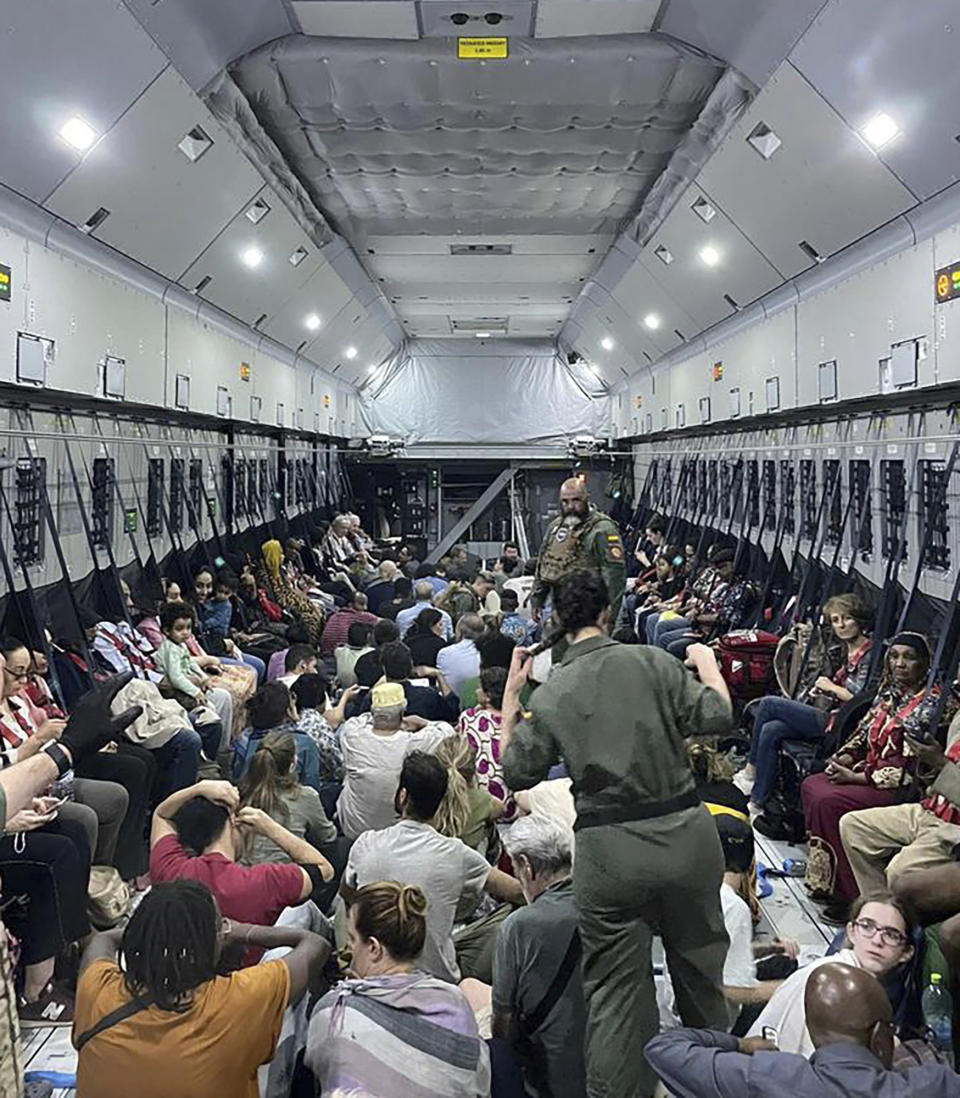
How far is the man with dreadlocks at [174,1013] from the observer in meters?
2.23

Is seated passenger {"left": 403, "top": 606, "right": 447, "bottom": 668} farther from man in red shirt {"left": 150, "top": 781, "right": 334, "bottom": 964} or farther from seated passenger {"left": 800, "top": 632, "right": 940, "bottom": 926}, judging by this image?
man in red shirt {"left": 150, "top": 781, "right": 334, "bottom": 964}

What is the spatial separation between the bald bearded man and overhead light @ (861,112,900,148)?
4.57 meters

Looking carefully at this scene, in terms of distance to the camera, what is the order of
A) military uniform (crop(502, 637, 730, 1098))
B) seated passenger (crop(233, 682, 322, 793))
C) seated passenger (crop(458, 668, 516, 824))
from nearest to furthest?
military uniform (crop(502, 637, 730, 1098)), seated passenger (crop(458, 668, 516, 824)), seated passenger (crop(233, 682, 322, 793))

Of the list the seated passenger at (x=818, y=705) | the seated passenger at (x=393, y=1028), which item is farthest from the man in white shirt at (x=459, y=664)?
the seated passenger at (x=393, y=1028)

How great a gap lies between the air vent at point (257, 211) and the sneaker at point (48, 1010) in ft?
21.1

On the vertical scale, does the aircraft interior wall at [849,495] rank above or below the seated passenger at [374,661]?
above

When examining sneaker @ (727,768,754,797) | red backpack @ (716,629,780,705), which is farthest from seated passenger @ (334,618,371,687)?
sneaker @ (727,768,754,797)

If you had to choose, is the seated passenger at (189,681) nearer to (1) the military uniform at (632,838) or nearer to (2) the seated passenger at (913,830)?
(2) the seated passenger at (913,830)

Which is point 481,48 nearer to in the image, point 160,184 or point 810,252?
point 160,184

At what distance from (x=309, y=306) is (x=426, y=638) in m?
6.68

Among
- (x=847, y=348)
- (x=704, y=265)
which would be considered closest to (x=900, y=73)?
(x=847, y=348)

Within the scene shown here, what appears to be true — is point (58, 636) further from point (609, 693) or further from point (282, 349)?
point (282, 349)

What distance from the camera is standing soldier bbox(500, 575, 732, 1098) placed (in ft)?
9.01

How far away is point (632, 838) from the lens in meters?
2.75
